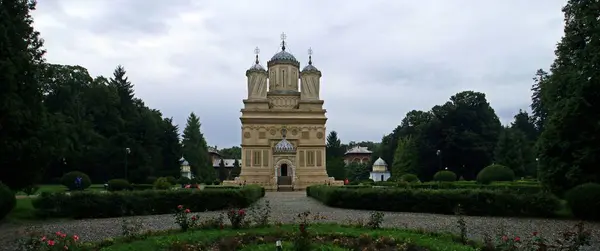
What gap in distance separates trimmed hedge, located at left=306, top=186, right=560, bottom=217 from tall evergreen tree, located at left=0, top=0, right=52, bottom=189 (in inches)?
480

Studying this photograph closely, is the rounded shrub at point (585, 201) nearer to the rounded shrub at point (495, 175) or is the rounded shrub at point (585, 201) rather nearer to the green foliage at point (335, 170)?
the rounded shrub at point (495, 175)

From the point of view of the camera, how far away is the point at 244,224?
42.6 ft

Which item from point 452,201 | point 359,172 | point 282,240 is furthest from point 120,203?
point 359,172

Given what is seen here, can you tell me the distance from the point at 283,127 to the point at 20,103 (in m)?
35.9

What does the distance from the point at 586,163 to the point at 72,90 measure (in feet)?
143

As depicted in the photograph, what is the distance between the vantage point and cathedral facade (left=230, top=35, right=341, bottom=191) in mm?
50219

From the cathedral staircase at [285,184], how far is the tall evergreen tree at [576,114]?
93.8ft

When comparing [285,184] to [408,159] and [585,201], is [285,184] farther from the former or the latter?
[585,201]

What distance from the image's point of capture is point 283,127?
53750 mm

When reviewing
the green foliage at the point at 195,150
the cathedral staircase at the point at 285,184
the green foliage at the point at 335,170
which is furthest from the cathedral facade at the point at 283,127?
the green foliage at the point at 195,150

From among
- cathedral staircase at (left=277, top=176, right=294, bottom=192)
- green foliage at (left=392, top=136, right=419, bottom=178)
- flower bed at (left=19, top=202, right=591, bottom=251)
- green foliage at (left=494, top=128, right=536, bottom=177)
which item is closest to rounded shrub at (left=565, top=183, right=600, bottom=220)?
flower bed at (left=19, top=202, right=591, bottom=251)

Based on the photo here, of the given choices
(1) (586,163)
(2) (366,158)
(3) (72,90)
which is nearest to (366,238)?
(1) (586,163)

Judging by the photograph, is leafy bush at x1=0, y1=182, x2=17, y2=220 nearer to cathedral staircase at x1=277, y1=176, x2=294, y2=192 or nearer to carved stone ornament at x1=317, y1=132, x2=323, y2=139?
cathedral staircase at x1=277, y1=176, x2=294, y2=192

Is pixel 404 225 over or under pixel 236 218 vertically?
under
